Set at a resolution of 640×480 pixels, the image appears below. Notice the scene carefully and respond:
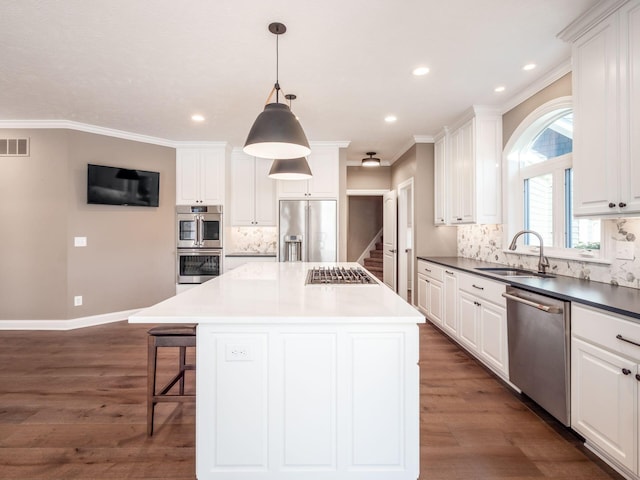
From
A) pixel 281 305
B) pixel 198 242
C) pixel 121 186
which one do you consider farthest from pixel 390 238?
pixel 281 305

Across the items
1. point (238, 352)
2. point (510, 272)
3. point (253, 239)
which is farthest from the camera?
point (253, 239)

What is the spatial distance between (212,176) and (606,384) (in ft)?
16.4

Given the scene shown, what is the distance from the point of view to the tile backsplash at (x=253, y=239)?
570 cm

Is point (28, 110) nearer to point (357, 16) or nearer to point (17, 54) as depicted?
point (17, 54)

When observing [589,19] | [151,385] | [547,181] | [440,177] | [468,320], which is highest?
[589,19]

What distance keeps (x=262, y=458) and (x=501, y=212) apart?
342 centimetres

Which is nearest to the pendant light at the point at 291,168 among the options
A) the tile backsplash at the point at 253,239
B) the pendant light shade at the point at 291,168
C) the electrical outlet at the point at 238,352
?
the pendant light shade at the point at 291,168

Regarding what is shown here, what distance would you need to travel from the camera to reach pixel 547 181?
3133 millimetres

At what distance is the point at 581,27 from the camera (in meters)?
2.18

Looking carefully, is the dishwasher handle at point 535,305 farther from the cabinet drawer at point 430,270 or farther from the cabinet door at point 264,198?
the cabinet door at point 264,198

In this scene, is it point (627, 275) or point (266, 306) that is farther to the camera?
point (627, 275)

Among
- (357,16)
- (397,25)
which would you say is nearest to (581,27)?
(397,25)

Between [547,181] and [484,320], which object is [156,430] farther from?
[547,181]

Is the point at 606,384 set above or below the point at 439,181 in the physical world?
below
